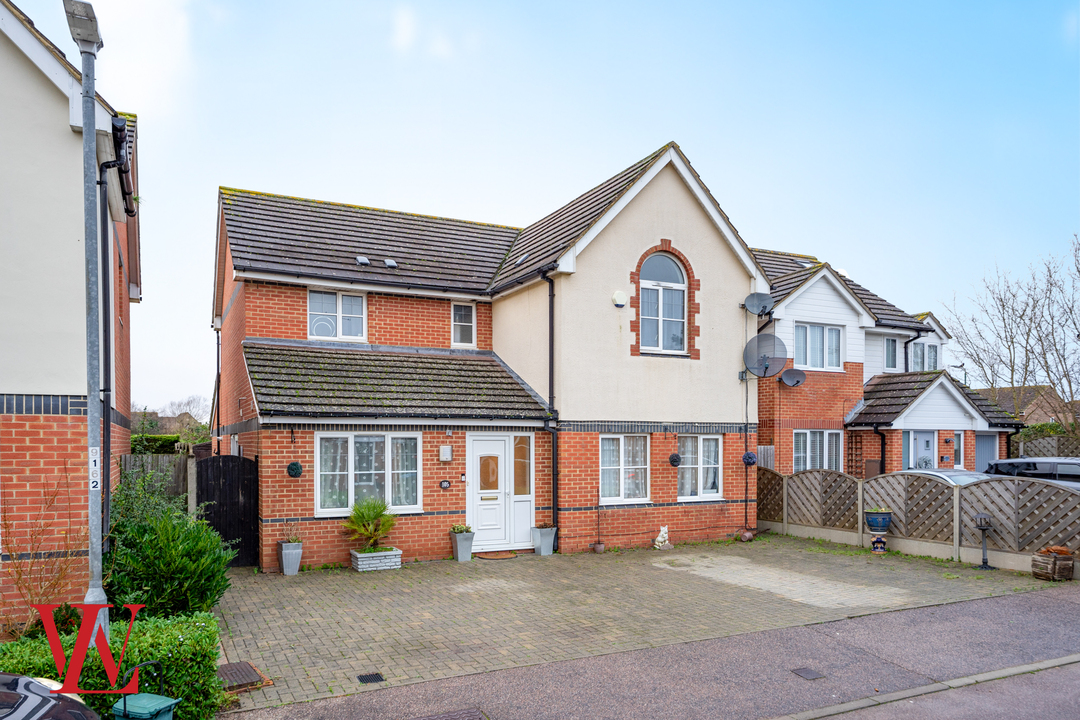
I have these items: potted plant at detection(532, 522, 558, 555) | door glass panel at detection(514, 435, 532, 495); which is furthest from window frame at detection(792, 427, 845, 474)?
door glass panel at detection(514, 435, 532, 495)

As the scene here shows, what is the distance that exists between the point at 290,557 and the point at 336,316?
17.1ft

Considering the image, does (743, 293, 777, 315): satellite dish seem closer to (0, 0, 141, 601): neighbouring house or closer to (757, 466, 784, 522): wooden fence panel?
(757, 466, 784, 522): wooden fence panel

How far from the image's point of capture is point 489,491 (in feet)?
46.1

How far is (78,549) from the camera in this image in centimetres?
738

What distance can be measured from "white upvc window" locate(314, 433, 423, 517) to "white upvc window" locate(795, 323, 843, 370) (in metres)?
10.5

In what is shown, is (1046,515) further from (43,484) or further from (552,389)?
(43,484)

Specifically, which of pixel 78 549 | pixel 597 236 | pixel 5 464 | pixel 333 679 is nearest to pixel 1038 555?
pixel 597 236

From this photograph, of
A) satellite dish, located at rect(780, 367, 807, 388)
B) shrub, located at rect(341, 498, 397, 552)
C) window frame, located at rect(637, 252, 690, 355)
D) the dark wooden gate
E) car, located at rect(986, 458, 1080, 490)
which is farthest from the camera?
car, located at rect(986, 458, 1080, 490)

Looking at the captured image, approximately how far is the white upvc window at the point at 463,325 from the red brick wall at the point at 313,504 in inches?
123

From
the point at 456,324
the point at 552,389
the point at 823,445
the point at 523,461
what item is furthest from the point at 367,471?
the point at 823,445

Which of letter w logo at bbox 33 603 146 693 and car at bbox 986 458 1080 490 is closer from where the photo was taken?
letter w logo at bbox 33 603 146 693

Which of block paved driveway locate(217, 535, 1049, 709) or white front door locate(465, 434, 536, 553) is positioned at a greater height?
white front door locate(465, 434, 536, 553)

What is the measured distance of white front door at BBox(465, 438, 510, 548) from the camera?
13.9 meters

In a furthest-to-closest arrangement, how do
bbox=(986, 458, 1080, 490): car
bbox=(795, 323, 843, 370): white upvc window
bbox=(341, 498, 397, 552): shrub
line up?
bbox=(795, 323, 843, 370): white upvc window < bbox=(986, 458, 1080, 490): car < bbox=(341, 498, 397, 552): shrub
